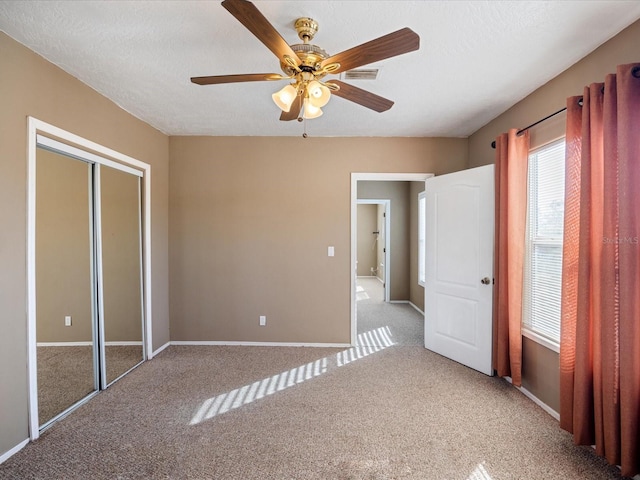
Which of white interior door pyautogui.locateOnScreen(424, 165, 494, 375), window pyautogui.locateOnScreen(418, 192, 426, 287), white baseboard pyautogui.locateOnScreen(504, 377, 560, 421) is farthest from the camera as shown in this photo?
window pyautogui.locateOnScreen(418, 192, 426, 287)

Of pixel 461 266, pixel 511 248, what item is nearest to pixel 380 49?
pixel 511 248

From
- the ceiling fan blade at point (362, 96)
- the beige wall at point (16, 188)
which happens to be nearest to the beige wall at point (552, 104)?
the ceiling fan blade at point (362, 96)

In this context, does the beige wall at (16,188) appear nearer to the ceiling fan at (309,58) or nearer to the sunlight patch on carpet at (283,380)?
the sunlight patch on carpet at (283,380)

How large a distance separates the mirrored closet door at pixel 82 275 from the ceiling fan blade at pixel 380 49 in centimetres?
212

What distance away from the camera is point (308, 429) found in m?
2.21

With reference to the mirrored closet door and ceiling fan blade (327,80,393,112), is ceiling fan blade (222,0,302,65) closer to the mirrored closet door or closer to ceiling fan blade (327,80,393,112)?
ceiling fan blade (327,80,393,112)

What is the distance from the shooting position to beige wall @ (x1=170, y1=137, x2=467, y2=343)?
12.6 feet

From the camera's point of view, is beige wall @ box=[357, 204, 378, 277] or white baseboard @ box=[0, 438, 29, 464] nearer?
white baseboard @ box=[0, 438, 29, 464]

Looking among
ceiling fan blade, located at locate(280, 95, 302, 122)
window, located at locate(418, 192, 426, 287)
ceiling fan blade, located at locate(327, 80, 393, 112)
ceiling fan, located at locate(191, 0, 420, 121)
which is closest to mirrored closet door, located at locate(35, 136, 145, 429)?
ceiling fan, located at locate(191, 0, 420, 121)

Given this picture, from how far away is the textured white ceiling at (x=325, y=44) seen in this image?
5.43 ft

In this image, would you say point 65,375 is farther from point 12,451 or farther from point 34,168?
point 34,168

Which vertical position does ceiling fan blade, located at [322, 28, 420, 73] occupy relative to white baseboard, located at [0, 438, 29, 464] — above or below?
above

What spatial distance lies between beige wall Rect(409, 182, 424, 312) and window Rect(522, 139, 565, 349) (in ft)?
9.69

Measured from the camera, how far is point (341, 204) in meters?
3.86
